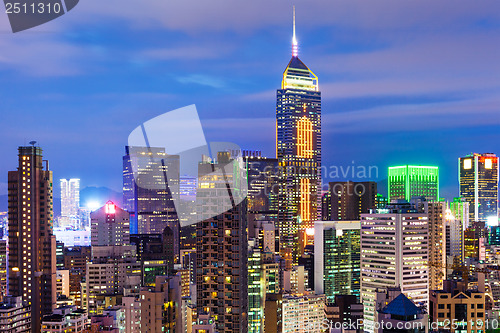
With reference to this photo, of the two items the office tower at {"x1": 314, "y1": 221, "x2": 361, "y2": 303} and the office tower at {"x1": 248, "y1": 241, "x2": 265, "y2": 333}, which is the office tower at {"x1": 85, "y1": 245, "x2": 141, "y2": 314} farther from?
the office tower at {"x1": 314, "y1": 221, "x2": 361, "y2": 303}

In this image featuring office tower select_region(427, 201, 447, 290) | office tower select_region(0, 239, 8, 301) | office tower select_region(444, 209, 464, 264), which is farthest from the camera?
Result: office tower select_region(444, 209, 464, 264)

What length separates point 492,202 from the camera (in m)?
46.8

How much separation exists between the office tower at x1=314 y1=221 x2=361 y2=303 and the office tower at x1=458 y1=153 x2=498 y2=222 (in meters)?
21.0

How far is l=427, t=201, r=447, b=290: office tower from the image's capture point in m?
23.7

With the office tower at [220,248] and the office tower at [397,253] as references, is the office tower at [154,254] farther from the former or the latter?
the office tower at [397,253]

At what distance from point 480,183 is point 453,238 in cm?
1830

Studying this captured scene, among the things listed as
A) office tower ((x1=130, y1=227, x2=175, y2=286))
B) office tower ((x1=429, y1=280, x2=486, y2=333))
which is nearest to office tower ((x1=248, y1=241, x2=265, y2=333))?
office tower ((x1=429, y1=280, x2=486, y2=333))

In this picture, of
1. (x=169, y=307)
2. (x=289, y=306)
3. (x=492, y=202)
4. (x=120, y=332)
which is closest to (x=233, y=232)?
(x=169, y=307)

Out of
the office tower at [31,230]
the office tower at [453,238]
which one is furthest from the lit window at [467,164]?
the office tower at [31,230]

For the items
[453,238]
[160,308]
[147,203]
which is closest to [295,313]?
[160,308]

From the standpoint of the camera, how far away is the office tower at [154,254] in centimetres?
2109

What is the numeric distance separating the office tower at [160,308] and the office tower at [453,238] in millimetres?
17291

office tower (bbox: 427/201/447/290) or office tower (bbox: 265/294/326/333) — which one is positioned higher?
office tower (bbox: 427/201/447/290)

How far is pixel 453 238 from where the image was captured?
30.7m
